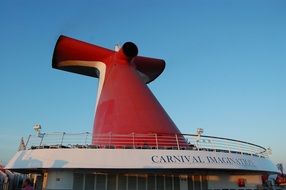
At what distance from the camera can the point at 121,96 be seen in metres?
15.5

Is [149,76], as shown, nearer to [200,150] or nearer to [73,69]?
[73,69]

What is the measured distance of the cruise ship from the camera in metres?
11.5

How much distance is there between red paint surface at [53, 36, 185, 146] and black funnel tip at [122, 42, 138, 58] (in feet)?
0.68

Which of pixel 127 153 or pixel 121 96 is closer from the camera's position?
pixel 127 153

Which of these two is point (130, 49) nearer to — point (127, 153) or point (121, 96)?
point (121, 96)

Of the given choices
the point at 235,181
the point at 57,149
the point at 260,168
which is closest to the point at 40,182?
the point at 57,149

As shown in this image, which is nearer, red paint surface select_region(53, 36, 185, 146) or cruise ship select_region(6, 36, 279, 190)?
cruise ship select_region(6, 36, 279, 190)

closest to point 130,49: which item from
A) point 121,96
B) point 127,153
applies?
point 121,96

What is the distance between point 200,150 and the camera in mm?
12445

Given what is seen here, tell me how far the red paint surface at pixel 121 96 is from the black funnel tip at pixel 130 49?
0.21m

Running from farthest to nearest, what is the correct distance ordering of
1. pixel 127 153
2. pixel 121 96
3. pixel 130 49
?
pixel 130 49 → pixel 121 96 → pixel 127 153

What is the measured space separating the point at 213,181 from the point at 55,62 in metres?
11.3

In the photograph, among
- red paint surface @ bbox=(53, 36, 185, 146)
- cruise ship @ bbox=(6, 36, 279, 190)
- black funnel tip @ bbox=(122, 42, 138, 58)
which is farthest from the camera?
black funnel tip @ bbox=(122, 42, 138, 58)

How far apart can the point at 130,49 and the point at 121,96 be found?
10.0ft
